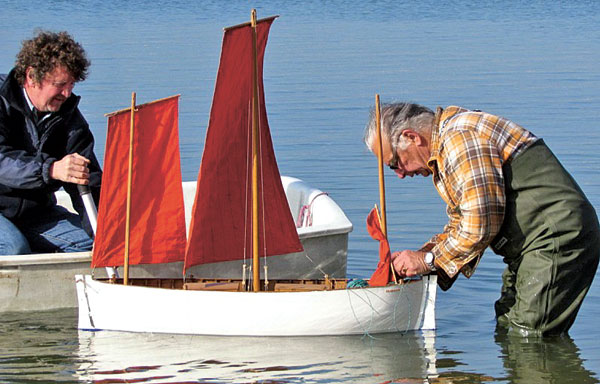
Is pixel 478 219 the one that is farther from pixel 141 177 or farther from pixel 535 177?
pixel 141 177

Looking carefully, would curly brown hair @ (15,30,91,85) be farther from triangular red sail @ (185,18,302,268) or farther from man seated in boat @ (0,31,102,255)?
triangular red sail @ (185,18,302,268)

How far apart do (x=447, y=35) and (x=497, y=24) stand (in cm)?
339

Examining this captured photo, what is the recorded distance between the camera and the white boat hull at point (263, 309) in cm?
569

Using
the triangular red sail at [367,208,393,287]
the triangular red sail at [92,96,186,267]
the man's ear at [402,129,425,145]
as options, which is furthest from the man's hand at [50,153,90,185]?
the man's ear at [402,129,425,145]

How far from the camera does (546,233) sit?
521cm

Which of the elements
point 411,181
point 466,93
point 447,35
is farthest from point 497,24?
point 411,181

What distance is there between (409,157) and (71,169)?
2.06 metres

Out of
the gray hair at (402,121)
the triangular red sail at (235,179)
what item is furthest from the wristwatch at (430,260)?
the triangular red sail at (235,179)

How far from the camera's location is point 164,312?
19.4 ft

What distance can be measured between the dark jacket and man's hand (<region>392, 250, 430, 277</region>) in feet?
6.79

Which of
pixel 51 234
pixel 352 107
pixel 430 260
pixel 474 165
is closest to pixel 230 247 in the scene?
pixel 51 234

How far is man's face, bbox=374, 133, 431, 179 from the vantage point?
5.23 meters

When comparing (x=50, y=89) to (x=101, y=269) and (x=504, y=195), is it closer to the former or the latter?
(x=101, y=269)

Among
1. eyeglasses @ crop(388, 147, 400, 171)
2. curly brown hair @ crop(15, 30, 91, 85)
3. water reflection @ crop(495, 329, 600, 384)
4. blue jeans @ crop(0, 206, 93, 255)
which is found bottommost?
water reflection @ crop(495, 329, 600, 384)
